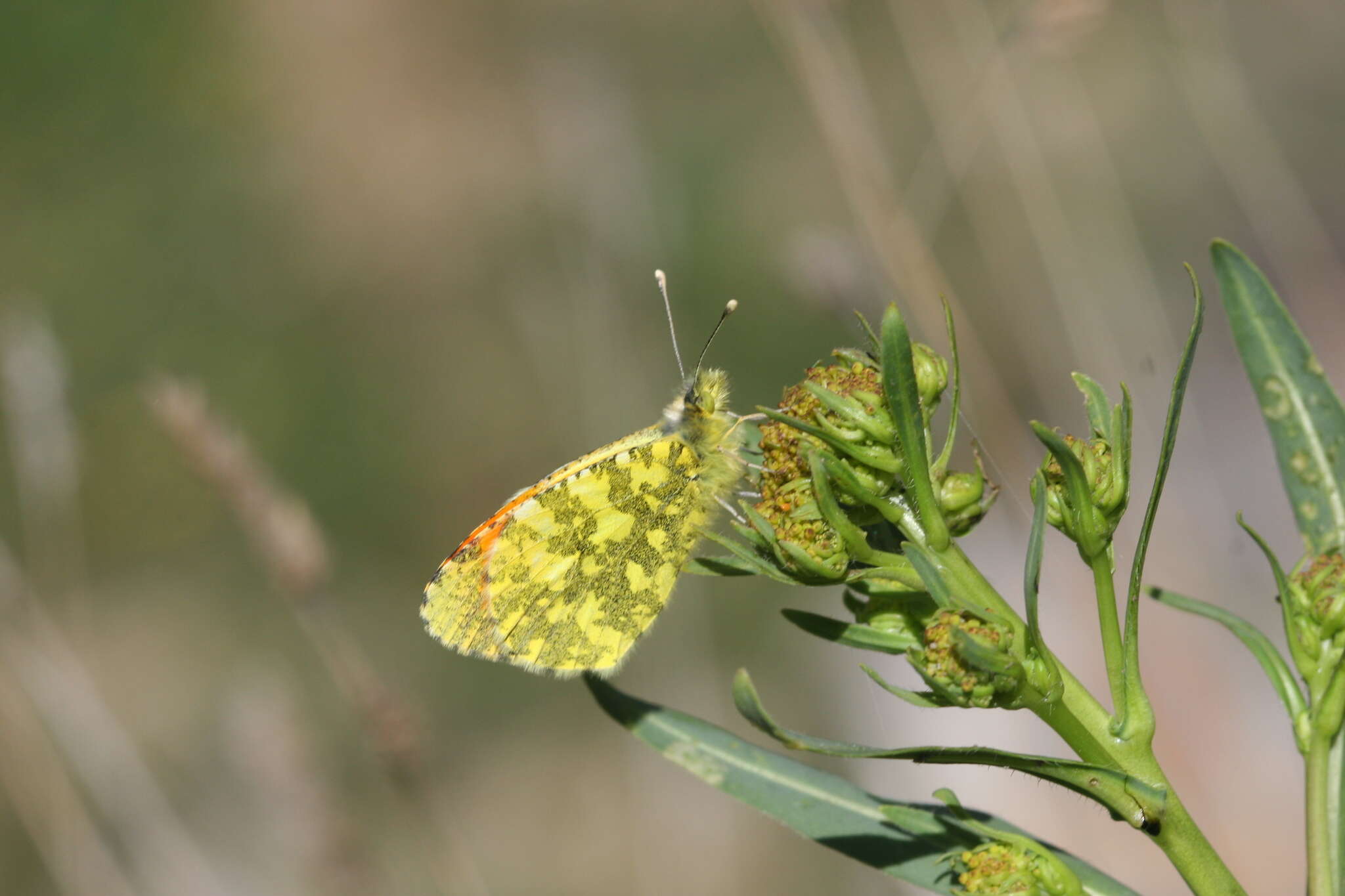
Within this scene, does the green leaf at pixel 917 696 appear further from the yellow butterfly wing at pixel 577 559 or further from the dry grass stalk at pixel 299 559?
the dry grass stalk at pixel 299 559

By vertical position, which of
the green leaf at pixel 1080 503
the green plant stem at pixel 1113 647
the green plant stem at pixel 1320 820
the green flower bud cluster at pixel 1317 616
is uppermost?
the green leaf at pixel 1080 503

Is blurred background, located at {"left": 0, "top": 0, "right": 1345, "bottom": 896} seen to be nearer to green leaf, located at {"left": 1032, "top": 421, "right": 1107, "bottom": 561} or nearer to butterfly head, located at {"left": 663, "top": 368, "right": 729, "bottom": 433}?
butterfly head, located at {"left": 663, "top": 368, "right": 729, "bottom": 433}

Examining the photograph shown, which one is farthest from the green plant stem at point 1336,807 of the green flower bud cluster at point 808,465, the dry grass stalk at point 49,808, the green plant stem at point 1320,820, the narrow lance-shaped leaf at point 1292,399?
the dry grass stalk at point 49,808

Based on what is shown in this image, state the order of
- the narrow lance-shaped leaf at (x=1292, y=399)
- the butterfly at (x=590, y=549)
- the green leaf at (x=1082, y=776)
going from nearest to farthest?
the green leaf at (x=1082, y=776) → the narrow lance-shaped leaf at (x=1292, y=399) → the butterfly at (x=590, y=549)

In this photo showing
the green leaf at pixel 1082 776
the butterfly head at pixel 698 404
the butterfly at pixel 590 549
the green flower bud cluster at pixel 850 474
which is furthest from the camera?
the butterfly head at pixel 698 404

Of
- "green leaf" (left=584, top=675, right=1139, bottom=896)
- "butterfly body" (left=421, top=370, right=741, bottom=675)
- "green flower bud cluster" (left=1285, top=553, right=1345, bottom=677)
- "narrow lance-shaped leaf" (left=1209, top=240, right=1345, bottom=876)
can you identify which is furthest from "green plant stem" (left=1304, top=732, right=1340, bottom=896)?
"butterfly body" (left=421, top=370, right=741, bottom=675)

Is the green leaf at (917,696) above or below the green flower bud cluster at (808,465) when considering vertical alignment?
below

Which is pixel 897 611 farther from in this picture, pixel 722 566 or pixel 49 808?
pixel 49 808

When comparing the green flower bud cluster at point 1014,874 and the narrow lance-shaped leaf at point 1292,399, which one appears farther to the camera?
the narrow lance-shaped leaf at point 1292,399
